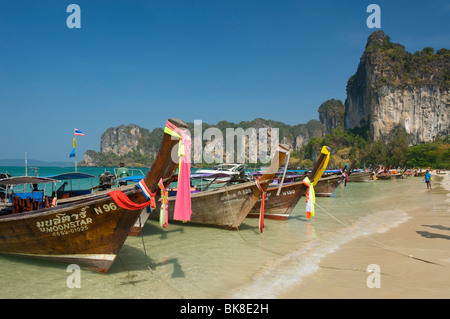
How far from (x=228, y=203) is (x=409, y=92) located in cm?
10962

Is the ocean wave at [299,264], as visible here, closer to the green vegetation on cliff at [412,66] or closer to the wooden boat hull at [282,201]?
the wooden boat hull at [282,201]

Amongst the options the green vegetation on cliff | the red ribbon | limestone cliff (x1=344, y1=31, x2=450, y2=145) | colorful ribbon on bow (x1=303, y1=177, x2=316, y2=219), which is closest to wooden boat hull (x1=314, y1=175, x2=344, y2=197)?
colorful ribbon on bow (x1=303, y1=177, x2=316, y2=219)

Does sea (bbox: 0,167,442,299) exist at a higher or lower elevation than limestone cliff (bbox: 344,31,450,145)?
lower

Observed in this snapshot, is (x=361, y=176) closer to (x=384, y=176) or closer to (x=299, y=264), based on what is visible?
(x=384, y=176)

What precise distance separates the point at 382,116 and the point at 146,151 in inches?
4894

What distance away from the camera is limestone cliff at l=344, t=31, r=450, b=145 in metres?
96.1

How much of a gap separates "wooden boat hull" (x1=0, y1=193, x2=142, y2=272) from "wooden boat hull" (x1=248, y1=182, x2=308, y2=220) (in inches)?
289

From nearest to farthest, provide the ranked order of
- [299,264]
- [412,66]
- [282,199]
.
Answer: [299,264]
[282,199]
[412,66]

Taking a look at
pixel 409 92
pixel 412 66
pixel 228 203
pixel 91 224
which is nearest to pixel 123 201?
pixel 91 224

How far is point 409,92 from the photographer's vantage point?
321 ft

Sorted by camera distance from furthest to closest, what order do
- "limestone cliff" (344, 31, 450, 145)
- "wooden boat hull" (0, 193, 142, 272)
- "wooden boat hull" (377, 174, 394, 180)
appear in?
1. "limestone cliff" (344, 31, 450, 145)
2. "wooden boat hull" (377, 174, 394, 180)
3. "wooden boat hull" (0, 193, 142, 272)

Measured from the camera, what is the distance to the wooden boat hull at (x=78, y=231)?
18.5 ft

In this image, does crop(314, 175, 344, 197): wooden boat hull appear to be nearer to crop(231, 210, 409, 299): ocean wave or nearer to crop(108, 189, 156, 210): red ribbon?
crop(231, 210, 409, 299): ocean wave

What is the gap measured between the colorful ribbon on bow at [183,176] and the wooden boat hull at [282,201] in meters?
7.38
